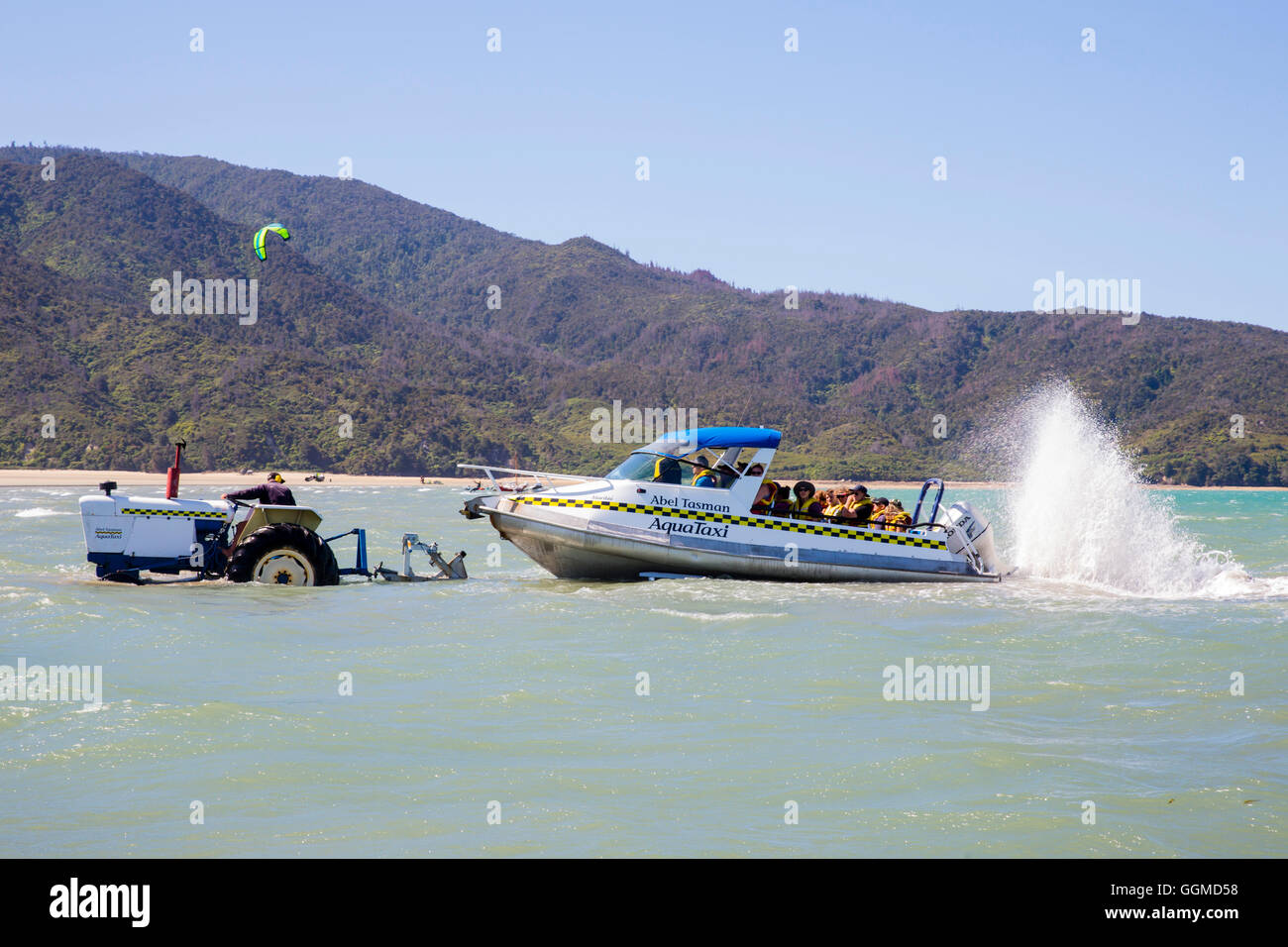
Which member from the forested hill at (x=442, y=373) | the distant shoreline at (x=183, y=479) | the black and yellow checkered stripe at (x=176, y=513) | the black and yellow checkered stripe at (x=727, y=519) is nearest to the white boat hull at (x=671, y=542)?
the black and yellow checkered stripe at (x=727, y=519)

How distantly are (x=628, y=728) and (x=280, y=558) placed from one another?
329 inches

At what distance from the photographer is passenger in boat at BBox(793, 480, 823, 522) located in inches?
707

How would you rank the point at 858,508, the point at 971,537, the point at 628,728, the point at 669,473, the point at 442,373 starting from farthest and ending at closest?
the point at 442,373
the point at 971,537
the point at 858,508
the point at 669,473
the point at 628,728

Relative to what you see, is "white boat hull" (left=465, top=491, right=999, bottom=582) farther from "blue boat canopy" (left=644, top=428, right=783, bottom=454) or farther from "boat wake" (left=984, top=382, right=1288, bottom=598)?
"boat wake" (left=984, top=382, right=1288, bottom=598)

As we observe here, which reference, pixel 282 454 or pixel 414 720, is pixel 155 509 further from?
pixel 282 454

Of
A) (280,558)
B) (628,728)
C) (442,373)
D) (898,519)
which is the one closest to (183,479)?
(442,373)

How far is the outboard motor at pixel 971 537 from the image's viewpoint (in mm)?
18783

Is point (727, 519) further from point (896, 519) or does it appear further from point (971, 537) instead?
point (971, 537)

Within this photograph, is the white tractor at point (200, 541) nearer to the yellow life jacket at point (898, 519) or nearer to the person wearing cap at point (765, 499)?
the person wearing cap at point (765, 499)

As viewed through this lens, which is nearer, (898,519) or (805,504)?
(805,504)

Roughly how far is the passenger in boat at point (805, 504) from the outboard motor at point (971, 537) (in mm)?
2310

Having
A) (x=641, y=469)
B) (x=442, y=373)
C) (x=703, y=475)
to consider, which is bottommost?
(x=703, y=475)

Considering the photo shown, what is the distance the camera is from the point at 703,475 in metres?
17.5
